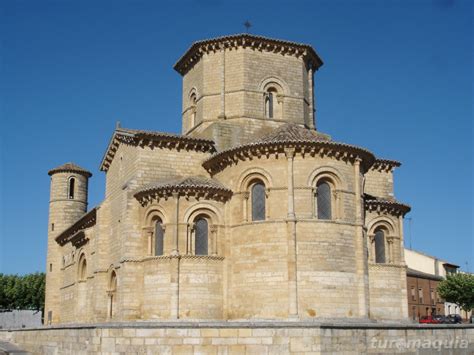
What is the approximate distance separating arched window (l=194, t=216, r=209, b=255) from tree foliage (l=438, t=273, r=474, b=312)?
26.8m

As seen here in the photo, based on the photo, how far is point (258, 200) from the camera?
72.3 feet

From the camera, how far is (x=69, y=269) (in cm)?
3394

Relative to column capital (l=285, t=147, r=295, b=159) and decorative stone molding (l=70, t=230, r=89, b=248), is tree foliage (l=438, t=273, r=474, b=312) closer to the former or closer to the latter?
decorative stone molding (l=70, t=230, r=89, b=248)

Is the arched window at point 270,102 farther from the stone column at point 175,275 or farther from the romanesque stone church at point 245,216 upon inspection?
the stone column at point 175,275

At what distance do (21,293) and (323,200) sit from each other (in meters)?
41.3

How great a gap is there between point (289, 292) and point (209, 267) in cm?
323

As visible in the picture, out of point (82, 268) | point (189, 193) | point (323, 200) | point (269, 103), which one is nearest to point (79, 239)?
point (82, 268)

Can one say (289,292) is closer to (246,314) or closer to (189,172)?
(246,314)

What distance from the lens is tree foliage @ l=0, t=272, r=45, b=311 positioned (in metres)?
54.8

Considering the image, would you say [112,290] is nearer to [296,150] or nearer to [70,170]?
[296,150]

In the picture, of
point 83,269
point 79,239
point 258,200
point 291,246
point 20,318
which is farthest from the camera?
point 20,318

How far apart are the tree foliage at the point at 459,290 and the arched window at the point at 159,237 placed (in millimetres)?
27725

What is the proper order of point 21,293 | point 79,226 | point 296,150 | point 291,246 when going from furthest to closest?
point 21,293, point 79,226, point 296,150, point 291,246

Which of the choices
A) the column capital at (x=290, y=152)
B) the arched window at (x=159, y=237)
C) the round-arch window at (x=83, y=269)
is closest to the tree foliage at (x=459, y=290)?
the round-arch window at (x=83, y=269)
